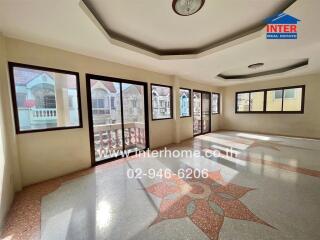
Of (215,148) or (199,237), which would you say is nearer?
(199,237)

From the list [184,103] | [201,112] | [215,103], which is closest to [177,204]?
[184,103]

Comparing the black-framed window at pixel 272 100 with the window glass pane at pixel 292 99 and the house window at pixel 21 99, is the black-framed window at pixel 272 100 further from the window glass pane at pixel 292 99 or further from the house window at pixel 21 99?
the house window at pixel 21 99

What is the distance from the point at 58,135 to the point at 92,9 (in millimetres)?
2311

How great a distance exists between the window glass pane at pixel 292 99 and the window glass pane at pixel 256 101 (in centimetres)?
83

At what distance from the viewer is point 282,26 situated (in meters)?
2.26

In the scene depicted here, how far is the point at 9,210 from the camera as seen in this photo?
6.25 feet

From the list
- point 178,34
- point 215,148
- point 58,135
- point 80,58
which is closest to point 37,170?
point 58,135

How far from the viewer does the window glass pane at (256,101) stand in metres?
6.72

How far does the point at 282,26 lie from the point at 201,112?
15.3ft

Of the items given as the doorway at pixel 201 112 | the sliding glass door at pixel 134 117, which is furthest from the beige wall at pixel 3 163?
the doorway at pixel 201 112

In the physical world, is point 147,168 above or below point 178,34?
below

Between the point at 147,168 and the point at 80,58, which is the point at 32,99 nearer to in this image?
the point at 80,58

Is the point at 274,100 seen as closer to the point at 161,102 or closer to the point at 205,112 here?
the point at 205,112

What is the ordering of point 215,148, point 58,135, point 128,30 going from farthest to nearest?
point 215,148, point 58,135, point 128,30
